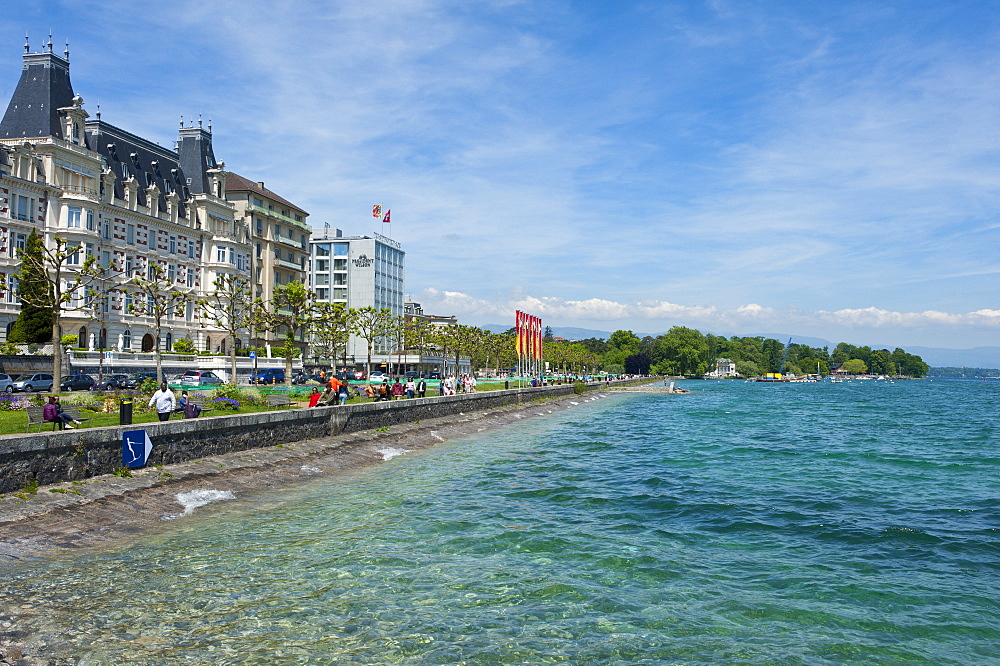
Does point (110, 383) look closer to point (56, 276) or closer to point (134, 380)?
point (134, 380)

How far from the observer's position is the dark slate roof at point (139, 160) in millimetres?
69125

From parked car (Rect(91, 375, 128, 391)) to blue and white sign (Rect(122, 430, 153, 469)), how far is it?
94.1ft

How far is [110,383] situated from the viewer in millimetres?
46312

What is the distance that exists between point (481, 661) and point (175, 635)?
399cm

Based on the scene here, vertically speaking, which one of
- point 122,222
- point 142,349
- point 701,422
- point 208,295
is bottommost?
point 701,422

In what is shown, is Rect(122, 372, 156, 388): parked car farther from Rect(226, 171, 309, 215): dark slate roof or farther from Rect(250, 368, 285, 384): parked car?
Rect(226, 171, 309, 215): dark slate roof

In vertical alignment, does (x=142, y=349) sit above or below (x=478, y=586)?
above

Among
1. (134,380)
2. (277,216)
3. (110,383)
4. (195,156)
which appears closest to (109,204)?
(195,156)

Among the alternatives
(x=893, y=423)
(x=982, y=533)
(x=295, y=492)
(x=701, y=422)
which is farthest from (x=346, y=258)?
(x=982, y=533)

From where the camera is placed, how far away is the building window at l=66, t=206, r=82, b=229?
6053 cm

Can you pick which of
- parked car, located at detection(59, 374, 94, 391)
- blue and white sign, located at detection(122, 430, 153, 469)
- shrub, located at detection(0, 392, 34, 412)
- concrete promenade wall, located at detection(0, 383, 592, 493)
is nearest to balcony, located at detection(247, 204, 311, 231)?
parked car, located at detection(59, 374, 94, 391)

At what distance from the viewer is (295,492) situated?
20.3 meters

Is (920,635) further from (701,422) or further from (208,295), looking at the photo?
(208,295)

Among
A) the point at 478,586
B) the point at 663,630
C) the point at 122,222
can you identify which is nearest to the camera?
the point at 663,630
